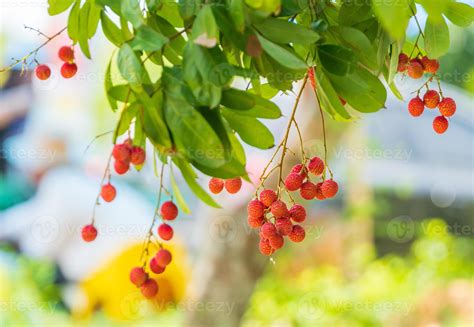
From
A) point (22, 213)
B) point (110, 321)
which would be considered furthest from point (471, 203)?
point (22, 213)

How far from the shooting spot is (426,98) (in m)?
0.95

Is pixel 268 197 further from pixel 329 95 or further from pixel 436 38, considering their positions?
pixel 436 38

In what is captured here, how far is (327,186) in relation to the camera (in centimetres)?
A: 85

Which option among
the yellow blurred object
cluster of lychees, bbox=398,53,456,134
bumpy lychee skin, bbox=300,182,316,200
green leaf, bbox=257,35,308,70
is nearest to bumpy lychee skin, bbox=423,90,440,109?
cluster of lychees, bbox=398,53,456,134

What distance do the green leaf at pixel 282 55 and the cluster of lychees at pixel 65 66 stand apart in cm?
42

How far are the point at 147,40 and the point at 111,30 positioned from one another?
216 millimetres

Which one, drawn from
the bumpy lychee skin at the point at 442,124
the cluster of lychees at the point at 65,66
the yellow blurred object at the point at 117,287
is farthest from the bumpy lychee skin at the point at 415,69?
the yellow blurred object at the point at 117,287

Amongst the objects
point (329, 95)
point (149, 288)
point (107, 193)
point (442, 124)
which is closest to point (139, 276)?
point (149, 288)

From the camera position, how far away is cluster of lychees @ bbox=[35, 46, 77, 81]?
1.00 meters

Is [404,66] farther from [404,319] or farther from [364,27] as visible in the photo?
[404,319]

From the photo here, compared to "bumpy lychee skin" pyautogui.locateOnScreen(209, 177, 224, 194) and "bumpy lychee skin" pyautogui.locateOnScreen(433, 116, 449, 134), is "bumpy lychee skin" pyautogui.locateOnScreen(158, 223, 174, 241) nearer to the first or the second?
"bumpy lychee skin" pyautogui.locateOnScreen(209, 177, 224, 194)

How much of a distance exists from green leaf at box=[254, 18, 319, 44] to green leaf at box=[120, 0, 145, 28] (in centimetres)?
11

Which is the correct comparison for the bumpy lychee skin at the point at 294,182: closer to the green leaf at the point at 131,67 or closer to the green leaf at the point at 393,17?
the green leaf at the point at 131,67

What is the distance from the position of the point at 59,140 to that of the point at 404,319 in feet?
7.87
